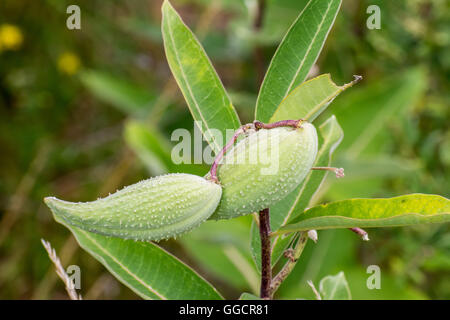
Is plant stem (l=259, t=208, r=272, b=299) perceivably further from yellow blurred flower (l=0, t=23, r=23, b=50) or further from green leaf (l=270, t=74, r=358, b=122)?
yellow blurred flower (l=0, t=23, r=23, b=50)

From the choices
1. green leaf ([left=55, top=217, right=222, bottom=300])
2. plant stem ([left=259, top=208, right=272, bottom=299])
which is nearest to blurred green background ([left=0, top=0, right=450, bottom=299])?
green leaf ([left=55, top=217, right=222, bottom=300])

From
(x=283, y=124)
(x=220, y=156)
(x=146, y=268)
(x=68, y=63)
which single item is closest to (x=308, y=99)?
(x=283, y=124)

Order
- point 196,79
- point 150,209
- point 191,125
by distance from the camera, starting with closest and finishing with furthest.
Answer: point 150,209
point 196,79
point 191,125

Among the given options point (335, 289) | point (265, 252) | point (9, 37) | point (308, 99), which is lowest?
point (335, 289)

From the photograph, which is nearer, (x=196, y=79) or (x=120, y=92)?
(x=196, y=79)

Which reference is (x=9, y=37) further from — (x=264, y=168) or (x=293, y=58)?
(x=264, y=168)

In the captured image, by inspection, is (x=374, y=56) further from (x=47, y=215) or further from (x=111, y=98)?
(x=47, y=215)

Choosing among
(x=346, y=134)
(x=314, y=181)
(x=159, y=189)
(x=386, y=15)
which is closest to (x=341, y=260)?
(x=346, y=134)
